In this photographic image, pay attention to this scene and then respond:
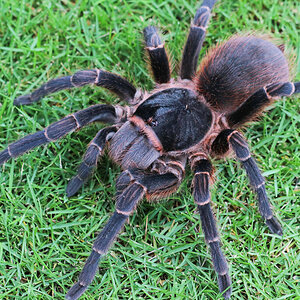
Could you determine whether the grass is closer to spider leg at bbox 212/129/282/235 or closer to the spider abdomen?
spider leg at bbox 212/129/282/235

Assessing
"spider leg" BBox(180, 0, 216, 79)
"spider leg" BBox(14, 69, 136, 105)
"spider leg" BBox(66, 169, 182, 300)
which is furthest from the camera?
"spider leg" BBox(180, 0, 216, 79)

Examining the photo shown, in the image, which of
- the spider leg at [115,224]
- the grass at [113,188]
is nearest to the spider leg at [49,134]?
the grass at [113,188]

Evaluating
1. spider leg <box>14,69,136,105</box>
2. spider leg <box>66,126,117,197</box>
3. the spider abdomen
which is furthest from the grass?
the spider abdomen

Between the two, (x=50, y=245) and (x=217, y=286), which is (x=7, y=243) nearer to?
(x=50, y=245)

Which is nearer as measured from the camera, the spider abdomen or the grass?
the grass

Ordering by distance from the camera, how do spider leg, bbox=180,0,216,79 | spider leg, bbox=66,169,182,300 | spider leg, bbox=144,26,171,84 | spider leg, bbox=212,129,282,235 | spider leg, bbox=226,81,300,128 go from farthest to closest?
spider leg, bbox=180,0,216,79, spider leg, bbox=144,26,171,84, spider leg, bbox=226,81,300,128, spider leg, bbox=212,129,282,235, spider leg, bbox=66,169,182,300

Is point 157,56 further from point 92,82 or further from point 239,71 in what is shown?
point 239,71
